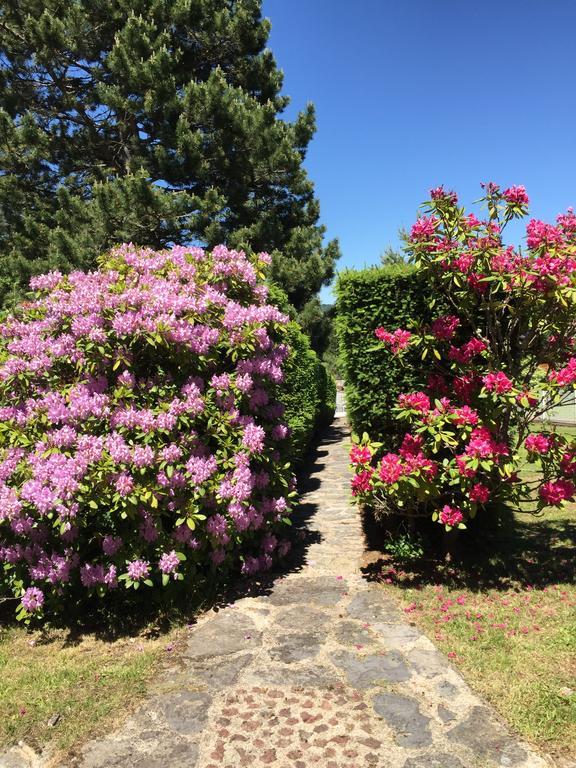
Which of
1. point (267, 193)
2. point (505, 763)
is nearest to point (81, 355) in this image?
point (505, 763)

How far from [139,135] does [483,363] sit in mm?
13898

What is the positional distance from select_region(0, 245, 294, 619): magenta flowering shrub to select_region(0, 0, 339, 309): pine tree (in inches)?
352

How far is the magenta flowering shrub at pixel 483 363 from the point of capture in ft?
15.1

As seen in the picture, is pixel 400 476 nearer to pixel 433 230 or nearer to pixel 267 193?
pixel 433 230

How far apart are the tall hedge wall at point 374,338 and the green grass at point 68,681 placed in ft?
9.44

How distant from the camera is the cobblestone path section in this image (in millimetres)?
2680

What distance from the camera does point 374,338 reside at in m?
5.49

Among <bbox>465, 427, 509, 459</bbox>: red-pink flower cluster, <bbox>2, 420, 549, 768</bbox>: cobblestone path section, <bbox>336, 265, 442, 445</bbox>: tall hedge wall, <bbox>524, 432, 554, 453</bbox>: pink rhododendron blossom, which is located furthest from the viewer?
<bbox>336, 265, 442, 445</bbox>: tall hedge wall

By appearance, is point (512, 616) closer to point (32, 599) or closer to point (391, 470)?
point (391, 470)

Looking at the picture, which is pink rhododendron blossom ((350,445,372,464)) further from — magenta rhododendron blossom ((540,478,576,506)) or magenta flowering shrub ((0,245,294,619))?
magenta rhododendron blossom ((540,478,576,506))

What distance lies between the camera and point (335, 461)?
41.2ft

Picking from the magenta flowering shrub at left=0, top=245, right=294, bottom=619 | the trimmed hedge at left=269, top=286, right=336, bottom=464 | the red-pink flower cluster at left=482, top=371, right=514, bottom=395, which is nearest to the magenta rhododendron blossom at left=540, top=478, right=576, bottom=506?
the red-pink flower cluster at left=482, top=371, right=514, bottom=395

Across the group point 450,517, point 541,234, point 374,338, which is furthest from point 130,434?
point 541,234

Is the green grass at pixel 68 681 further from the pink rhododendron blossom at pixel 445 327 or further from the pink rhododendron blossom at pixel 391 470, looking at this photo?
the pink rhododendron blossom at pixel 445 327
